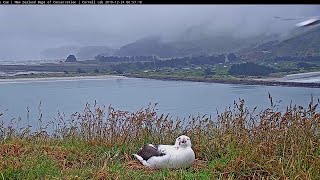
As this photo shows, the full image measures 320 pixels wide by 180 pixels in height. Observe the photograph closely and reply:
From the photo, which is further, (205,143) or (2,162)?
(205,143)

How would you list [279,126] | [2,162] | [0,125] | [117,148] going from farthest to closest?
[0,125] < [117,148] < [279,126] < [2,162]

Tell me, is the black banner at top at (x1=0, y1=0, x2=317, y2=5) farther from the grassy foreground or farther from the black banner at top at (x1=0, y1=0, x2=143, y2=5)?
the grassy foreground

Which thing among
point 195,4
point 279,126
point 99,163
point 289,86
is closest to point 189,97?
point 289,86

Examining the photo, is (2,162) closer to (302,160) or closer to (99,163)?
(99,163)

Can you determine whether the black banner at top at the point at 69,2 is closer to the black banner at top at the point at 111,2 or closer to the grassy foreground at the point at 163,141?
the black banner at top at the point at 111,2

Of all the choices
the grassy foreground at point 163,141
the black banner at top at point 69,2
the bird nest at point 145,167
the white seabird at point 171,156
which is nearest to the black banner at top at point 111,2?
the black banner at top at point 69,2

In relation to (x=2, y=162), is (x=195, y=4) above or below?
above

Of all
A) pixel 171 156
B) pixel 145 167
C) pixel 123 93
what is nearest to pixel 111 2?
pixel 171 156

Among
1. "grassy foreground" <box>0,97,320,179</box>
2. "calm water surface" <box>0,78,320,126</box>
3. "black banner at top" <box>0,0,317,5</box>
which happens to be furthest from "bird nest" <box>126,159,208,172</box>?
"black banner at top" <box>0,0,317,5</box>

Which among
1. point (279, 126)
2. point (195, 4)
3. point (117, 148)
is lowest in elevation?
point (117, 148)
